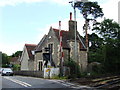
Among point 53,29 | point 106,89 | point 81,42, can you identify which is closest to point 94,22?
point 81,42

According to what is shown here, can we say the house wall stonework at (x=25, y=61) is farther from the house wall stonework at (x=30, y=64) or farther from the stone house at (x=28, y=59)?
the house wall stonework at (x=30, y=64)

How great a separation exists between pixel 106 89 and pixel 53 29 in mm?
25722

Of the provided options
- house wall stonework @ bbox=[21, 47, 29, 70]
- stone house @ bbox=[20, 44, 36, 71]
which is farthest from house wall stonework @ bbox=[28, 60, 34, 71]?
house wall stonework @ bbox=[21, 47, 29, 70]

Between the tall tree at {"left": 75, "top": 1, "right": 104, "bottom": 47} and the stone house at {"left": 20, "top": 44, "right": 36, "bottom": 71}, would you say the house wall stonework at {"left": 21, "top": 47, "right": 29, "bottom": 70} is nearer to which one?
the stone house at {"left": 20, "top": 44, "right": 36, "bottom": 71}

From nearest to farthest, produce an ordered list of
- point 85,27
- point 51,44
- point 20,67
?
point 51,44 → point 85,27 → point 20,67

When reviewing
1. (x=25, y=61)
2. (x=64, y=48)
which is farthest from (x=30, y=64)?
(x=64, y=48)

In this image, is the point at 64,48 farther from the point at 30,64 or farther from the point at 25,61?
the point at 25,61

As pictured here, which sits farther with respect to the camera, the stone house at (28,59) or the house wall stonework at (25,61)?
the house wall stonework at (25,61)

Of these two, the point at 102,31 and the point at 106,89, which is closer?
the point at 106,89

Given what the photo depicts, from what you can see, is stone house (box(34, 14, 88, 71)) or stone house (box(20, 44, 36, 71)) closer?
stone house (box(34, 14, 88, 71))

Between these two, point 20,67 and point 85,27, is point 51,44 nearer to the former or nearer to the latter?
point 85,27

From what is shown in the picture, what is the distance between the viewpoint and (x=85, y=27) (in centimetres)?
4728

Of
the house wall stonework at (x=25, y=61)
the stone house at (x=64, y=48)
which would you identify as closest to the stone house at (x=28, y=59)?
the house wall stonework at (x=25, y=61)

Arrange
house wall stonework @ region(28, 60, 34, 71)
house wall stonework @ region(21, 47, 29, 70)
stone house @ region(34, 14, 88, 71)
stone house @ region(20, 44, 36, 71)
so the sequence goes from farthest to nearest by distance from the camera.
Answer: house wall stonework @ region(21, 47, 29, 70) → stone house @ region(20, 44, 36, 71) → house wall stonework @ region(28, 60, 34, 71) → stone house @ region(34, 14, 88, 71)
